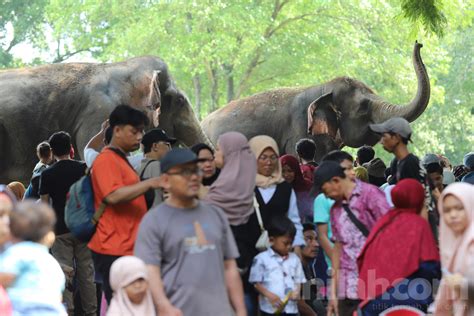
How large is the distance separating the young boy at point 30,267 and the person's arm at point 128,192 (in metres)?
1.42

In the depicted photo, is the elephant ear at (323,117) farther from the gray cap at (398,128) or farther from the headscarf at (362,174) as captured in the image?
the gray cap at (398,128)

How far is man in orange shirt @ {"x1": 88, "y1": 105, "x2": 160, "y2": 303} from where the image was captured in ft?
34.8

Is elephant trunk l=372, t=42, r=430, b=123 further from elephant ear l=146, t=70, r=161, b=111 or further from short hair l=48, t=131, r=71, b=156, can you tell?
short hair l=48, t=131, r=71, b=156

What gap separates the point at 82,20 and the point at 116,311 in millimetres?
35042

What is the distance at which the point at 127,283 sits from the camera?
9.32m

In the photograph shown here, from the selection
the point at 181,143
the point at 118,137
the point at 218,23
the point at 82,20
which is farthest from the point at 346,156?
the point at 82,20

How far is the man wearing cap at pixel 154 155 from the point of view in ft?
38.9

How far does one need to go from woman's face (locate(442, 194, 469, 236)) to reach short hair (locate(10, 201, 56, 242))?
103 inches

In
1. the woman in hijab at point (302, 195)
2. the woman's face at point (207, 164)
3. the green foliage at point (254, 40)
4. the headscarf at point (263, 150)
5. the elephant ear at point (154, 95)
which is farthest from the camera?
the green foliage at point (254, 40)

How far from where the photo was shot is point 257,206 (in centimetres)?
1139

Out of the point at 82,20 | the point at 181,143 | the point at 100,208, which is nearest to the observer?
the point at 100,208

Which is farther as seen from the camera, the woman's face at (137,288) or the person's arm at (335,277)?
the person's arm at (335,277)

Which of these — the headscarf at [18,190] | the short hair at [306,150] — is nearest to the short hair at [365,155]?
the short hair at [306,150]

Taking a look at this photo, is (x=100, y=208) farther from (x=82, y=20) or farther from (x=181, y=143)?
(x=82, y=20)
